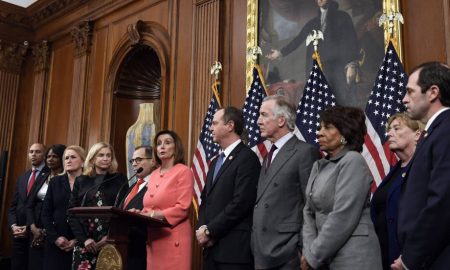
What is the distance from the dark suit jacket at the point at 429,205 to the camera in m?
1.78

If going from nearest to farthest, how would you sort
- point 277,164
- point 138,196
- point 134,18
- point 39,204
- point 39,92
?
point 277,164, point 138,196, point 39,204, point 134,18, point 39,92

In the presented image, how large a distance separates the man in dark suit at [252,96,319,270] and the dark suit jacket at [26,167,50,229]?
8.23 ft

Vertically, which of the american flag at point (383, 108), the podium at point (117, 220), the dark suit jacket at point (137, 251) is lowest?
the dark suit jacket at point (137, 251)

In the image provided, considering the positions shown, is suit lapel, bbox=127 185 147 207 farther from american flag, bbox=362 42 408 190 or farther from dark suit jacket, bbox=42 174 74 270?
american flag, bbox=362 42 408 190

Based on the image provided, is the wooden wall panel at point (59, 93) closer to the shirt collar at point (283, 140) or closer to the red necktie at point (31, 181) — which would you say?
the red necktie at point (31, 181)

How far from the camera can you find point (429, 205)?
181 centimetres

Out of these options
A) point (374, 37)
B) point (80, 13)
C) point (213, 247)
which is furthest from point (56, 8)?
point (213, 247)

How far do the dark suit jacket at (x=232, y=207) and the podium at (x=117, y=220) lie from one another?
0.34 m

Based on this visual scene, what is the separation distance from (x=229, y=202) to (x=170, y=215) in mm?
405

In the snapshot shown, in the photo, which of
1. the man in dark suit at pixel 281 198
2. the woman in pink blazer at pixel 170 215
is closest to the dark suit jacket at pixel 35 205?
the woman in pink blazer at pixel 170 215

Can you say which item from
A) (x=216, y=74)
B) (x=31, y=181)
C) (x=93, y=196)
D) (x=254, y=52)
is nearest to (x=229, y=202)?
(x=93, y=196)

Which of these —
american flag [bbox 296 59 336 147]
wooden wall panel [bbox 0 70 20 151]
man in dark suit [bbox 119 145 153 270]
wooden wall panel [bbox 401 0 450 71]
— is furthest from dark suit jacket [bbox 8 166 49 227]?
wooden wall panel [bbox 401 0 450 71]

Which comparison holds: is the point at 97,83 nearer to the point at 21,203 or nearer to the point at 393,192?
the point at 21,203

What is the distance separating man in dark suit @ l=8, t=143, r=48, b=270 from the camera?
4887 millimetres
